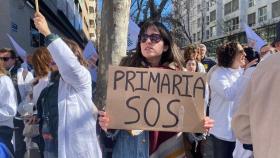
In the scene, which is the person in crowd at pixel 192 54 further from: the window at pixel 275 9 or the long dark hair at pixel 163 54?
the window at pixel 275 9

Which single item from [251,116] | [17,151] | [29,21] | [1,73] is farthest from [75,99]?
[29,21]

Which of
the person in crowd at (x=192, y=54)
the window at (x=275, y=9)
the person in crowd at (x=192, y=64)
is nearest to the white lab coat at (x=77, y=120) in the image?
the person in crowd at (x=192, y=64)

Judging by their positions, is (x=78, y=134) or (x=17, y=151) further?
(x=17, y=151)

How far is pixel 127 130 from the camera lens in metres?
3.15

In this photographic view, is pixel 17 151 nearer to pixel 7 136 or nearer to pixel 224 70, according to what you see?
pixel 7 136

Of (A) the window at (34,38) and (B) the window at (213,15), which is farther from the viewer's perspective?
(B) the window at (213,15)

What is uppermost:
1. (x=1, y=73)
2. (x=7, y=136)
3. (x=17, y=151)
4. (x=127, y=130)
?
(x=1, y=73)

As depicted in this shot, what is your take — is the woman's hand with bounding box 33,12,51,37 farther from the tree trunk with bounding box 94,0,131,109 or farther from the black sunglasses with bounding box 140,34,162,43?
the tree trunk with bounding box 94,0,131,109

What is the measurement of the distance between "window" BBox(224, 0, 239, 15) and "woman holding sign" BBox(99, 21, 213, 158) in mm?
75345

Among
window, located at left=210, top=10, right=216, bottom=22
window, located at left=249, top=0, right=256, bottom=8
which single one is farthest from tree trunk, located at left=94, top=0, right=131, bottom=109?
window, located at left=210, top=10, right=216, bottom=22

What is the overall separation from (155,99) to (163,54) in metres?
0.44

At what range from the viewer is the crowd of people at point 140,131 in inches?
86.8

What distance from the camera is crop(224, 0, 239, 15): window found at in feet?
254

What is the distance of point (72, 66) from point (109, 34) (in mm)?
3785
